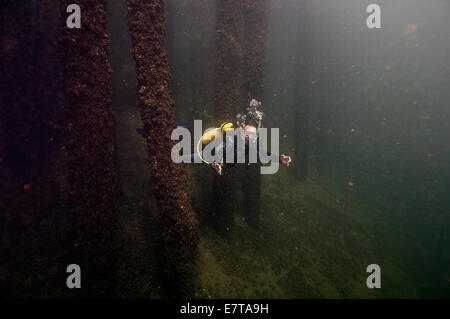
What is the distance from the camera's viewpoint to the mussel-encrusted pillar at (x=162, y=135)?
2305 millimetres

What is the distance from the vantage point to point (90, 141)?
222cm

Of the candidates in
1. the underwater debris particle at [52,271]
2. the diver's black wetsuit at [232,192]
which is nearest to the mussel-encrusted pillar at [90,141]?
the underwater debris particle at [52,271]

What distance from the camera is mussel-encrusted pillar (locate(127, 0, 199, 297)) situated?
7.56 feet

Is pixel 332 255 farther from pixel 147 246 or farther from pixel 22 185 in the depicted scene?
pixel 22 185

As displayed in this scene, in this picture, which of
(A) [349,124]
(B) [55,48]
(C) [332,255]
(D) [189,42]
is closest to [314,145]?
(A) [349,124]

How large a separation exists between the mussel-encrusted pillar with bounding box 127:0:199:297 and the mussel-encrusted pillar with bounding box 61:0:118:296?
0.40 m

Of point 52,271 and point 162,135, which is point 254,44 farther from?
point 52,271

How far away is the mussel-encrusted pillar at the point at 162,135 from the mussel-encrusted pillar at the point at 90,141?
403mm

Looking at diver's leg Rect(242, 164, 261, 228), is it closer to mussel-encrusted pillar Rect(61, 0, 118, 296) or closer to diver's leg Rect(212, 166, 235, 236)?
diver's leg Rect(212, 166, 235, 236)

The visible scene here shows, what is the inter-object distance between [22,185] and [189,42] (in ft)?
19.6

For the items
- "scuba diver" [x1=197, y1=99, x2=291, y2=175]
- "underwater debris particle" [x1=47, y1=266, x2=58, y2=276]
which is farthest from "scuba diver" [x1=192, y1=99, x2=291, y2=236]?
"underwater debris particle" [x1=47, y1=266, x2=58, y2=276]

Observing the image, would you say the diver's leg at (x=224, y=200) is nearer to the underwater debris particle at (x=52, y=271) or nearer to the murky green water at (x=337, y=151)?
the murky green water at (x=337, y=151)

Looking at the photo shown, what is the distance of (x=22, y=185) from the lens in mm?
3273

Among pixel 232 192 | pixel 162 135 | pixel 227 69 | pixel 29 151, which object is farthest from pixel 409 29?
pixel 29 151
